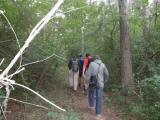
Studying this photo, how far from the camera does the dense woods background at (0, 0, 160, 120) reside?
12.2 meters

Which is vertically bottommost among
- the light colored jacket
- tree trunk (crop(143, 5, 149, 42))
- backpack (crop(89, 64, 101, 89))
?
backpack (crop(89, 64, 101, 89))

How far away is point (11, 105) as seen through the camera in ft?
41.2

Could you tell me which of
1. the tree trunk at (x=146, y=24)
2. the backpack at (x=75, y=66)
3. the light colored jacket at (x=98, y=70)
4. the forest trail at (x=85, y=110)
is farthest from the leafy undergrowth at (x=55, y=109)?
the tree trunk at (x=146, y=24)

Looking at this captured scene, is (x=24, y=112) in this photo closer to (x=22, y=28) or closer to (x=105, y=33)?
(x=22, y=28)

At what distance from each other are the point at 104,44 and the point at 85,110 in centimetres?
627

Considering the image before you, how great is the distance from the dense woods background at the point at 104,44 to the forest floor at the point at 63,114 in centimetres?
39

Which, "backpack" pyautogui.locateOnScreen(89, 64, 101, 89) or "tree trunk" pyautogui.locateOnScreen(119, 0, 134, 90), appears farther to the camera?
"tree trunk" pyautogui.locateOnScreen(119, 0, 134, 90)

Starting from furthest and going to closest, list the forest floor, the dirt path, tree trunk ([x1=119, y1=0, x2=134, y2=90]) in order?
1. tree trunk ([x1=119, y1=0, x2=134, y2=90])
2. the dirt path
3. the forest floor

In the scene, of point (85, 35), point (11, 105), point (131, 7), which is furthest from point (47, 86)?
point (131, 7)

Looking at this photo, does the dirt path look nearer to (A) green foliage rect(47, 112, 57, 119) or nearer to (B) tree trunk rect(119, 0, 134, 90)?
(A) green foliage rect(47, 112, 57, 119)

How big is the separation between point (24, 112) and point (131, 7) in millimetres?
8535

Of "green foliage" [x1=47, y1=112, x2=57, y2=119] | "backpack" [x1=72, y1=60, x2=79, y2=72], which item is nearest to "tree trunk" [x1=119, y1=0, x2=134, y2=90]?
"backpack" [x1=72, y1=60, x2=79, y2=72]

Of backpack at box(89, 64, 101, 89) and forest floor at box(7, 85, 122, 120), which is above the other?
backpack at box(89, 64, 101, 89)

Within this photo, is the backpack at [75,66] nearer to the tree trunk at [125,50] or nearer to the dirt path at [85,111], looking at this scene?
the dirt path at [85,111]
